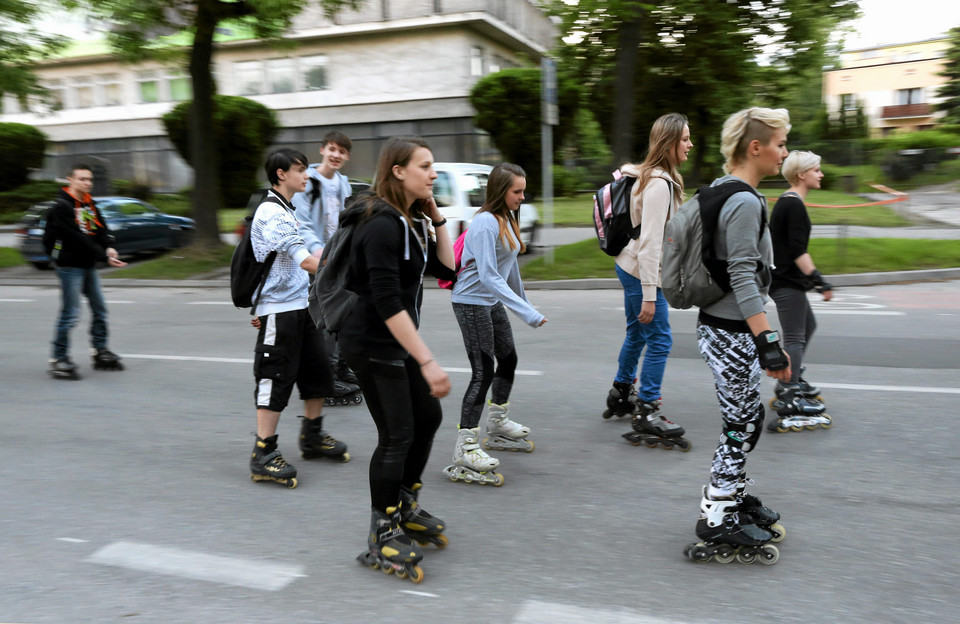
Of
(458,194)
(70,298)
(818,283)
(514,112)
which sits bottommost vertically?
(70,298)

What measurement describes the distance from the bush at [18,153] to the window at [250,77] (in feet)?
28.5

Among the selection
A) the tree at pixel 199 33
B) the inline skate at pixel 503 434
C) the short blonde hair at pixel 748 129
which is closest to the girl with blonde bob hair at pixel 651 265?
the inline skate at pixel 503 434

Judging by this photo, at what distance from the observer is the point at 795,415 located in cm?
528

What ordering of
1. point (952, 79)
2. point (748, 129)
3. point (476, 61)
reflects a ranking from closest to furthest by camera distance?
point (748, 129), point (476, 61), point (952, 79)

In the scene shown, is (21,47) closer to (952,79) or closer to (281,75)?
(281,75)

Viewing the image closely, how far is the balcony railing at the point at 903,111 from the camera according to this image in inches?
2398

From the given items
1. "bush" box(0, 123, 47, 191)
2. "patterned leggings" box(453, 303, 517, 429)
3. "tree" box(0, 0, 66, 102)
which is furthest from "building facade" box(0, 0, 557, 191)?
"patterned leggings" box(453, 303, 517, 429)

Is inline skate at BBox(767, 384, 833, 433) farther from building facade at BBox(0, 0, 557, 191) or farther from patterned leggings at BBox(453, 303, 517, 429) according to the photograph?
building facade at BBox(0, 0, 557, 191)

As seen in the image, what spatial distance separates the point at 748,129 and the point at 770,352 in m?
0.92

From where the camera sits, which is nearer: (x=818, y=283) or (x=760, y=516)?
(x=760, y=516)

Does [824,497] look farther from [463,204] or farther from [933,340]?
[463,204]

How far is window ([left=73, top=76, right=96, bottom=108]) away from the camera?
1558 inches

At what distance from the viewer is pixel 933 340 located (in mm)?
7684

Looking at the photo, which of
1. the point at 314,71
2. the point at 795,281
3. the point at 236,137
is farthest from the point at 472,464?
the point at 314,71
